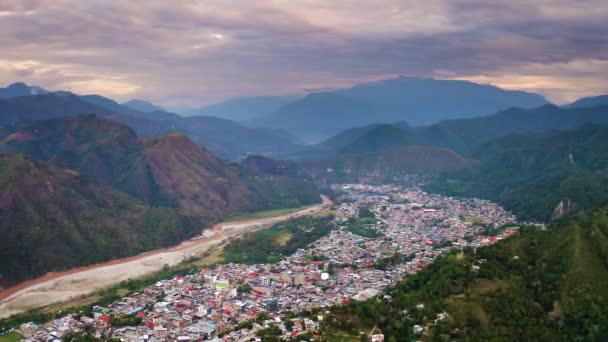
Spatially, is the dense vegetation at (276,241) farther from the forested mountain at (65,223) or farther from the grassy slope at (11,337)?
the grassy slope at (11,337)

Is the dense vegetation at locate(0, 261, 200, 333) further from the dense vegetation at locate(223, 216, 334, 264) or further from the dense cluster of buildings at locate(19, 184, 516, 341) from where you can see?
the dense vegetation at locate(223, 216, 334, 264)

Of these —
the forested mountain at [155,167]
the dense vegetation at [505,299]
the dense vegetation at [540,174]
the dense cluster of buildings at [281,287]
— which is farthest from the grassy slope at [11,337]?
the dense vegetation at [540,174]

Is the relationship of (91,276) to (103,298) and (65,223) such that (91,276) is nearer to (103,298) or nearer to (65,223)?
(103,298)

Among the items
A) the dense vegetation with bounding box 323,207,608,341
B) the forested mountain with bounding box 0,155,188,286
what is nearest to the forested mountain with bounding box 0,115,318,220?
the forested mountain with bounding box 0,155,188,286

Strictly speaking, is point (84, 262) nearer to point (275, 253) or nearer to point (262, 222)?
point (275, 253)

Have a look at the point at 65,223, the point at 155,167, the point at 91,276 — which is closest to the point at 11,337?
the point at 91,276

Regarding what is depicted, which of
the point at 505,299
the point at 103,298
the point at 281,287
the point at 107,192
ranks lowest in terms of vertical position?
the point at 103,298
